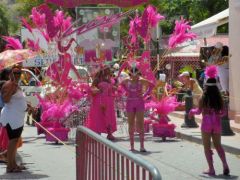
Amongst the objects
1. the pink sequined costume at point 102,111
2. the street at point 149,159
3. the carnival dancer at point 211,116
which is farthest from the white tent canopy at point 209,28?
the carnival dancer at point 211,116

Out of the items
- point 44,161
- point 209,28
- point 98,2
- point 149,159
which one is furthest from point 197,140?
point 209,28

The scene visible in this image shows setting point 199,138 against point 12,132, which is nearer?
point 12,132

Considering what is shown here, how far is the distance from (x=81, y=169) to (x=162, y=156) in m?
5.25

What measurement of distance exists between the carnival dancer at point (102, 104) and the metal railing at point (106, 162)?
6.82 metres

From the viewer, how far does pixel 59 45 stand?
553 inches

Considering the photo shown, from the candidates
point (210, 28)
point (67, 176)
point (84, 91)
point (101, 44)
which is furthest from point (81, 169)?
point (210, 28)

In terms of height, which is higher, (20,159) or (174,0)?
(174,0)

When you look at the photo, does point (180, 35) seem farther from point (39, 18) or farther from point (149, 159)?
point (149, 159)

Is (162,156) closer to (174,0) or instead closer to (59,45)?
(59,45)

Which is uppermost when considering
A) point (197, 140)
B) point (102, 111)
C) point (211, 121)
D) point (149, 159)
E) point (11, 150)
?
point (211, 121)

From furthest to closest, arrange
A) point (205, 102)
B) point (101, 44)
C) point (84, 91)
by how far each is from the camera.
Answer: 1. point (101, 44)
2. point (84, 91)
3. point (205, 102)

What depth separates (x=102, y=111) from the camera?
1394 centimetres

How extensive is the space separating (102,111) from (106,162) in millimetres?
8447

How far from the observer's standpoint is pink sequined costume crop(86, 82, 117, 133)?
45.5 ft
